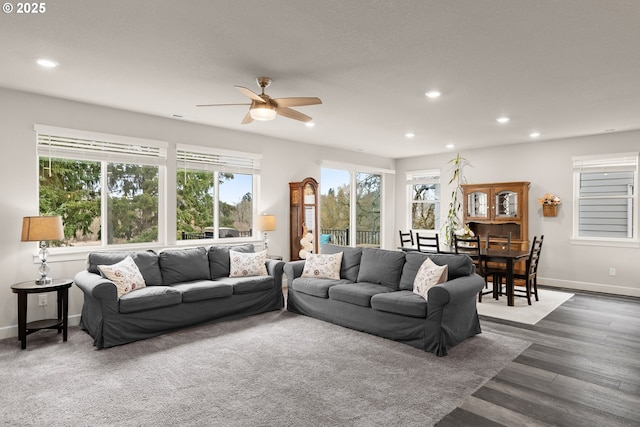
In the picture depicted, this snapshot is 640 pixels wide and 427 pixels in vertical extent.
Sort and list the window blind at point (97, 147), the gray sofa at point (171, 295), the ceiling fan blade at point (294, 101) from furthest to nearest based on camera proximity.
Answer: the window blind at point (97, 147)
the gray sofa at point (171, 295)
the ceiling fan blade at point (294, 101)

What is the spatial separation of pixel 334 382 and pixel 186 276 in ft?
8.32

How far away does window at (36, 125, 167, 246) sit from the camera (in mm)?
4633

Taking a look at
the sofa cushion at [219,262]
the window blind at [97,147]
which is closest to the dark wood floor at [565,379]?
the sofa cushion at [219,262]

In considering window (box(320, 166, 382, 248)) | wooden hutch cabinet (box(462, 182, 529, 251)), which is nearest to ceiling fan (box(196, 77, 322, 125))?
window (box(320, 166, 382, 248))

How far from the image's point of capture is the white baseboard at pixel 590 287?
6339 mm

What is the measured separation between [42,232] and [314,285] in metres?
2.92

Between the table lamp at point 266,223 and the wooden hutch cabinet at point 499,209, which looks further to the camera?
the wooden hutch cabinet at point 499,209

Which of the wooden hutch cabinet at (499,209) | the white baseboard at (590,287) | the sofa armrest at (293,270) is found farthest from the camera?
the wooden hutch cabinet at (499,209)

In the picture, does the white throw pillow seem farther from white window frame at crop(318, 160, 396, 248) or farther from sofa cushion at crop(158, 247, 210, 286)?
white window frame at crop(318, 160, 396, 248)

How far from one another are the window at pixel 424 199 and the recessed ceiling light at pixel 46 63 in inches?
280

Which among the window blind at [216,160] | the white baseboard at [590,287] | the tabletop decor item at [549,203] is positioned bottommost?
the white baseboard at [590,287]

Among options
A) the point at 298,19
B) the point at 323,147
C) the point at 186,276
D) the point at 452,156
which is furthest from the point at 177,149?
the point at 452,156

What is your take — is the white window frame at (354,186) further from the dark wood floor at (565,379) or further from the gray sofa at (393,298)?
the dark wood floor at (565,379)

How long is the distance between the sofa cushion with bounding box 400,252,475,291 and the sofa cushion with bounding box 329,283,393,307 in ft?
0.78
